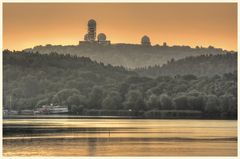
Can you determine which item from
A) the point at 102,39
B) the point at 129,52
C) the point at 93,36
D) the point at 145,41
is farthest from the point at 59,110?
the point at 145,41

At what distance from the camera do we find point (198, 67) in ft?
245

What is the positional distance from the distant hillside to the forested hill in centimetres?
71

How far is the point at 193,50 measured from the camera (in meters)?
69.1

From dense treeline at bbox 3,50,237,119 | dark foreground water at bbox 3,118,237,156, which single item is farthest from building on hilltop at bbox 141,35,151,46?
dark foreground water at bbox 3,118,237,156

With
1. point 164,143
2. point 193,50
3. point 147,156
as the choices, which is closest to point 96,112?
point 193,50

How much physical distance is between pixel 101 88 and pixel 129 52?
20.4ft

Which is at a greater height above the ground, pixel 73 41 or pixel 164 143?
pixel 73 41

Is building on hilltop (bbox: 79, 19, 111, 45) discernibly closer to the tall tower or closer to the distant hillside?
the tall tower

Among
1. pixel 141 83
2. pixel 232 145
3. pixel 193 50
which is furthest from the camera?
pixel 141 83

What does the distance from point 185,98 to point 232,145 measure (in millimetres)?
32427

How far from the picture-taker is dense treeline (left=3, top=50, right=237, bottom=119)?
66.9 meters

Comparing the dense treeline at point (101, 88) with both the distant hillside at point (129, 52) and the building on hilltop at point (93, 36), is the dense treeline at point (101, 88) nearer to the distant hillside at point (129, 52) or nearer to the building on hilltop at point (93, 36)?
the distant hillside at point (129, 52)

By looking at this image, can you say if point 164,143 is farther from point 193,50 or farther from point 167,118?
point 193,50

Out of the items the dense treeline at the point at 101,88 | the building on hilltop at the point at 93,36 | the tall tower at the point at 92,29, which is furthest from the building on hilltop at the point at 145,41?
the dense treeline at the point at 101,88
